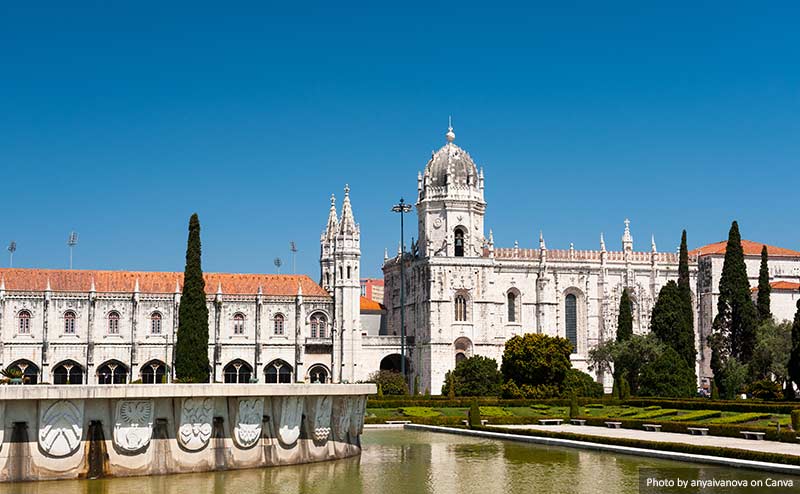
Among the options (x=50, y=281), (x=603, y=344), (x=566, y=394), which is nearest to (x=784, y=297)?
(x=603, y=344)

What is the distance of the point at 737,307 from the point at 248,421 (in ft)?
141

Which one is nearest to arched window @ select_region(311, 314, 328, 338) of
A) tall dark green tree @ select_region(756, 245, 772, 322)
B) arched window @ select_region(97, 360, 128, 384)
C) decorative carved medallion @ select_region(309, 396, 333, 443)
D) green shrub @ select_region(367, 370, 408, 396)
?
green shrub @ select_region(367, 370, 408, 396)

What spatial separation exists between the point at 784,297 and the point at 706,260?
6582 mm

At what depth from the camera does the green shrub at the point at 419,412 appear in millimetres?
52125

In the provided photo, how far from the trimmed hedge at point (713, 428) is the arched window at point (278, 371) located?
121 feet

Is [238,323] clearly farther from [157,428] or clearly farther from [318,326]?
[157,428]

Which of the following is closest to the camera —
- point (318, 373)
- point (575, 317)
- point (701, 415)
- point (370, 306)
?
→ point (701, 415)

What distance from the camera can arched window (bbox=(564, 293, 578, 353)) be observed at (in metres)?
84.4

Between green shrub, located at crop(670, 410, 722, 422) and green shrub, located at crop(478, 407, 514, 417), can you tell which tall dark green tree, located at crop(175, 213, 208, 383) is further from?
green shrub, located at crop(670, 410, 722, 422)

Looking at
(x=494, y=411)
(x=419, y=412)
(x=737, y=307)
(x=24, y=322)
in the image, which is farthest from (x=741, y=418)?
(x=24, y=322)

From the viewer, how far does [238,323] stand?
77.6 metres

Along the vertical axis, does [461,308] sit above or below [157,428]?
above

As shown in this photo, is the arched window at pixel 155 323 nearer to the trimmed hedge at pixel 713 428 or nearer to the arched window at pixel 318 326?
the arched window at pixel 318 326

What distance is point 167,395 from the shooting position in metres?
27.0
